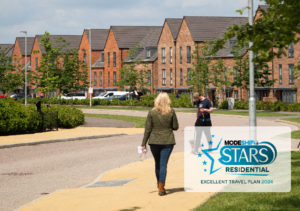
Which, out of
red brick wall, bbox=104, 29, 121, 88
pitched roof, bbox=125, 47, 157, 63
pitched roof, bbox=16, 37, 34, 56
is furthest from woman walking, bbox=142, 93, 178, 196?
pitched roof, bbox=16, 37, 34, 56

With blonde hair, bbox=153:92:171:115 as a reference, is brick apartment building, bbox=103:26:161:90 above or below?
above

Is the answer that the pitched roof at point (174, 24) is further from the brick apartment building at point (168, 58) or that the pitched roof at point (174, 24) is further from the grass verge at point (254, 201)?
the grass verge at point (254, 201)

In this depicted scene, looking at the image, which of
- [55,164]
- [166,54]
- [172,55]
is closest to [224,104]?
[172,55]

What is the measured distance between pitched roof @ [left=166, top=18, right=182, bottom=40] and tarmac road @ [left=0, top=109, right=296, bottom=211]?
175 ft

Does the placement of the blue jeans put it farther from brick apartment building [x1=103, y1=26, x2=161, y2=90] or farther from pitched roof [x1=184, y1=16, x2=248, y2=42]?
brick apartment building [x1=103, y1=26, x2=161, y2=90]

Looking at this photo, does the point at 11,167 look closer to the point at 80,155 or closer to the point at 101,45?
the point at 80,155

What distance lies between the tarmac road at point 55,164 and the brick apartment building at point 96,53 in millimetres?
70398

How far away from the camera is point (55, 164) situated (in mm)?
15414

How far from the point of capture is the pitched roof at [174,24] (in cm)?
7536

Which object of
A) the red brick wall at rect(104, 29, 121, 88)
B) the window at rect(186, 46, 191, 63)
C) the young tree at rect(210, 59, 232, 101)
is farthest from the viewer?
the red brick wall at rect(104, 29, 121, 88)

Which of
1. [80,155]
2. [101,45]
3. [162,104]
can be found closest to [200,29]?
[101,45]

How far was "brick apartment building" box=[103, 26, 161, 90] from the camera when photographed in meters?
88.7

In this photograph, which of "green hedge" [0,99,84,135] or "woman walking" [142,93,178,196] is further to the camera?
"green hedge" [0,99,84,135]

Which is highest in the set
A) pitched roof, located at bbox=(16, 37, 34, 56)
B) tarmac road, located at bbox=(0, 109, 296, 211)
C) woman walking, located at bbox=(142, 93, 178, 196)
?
pitched roof, located at bbox=(16, 37, 34, 56)
